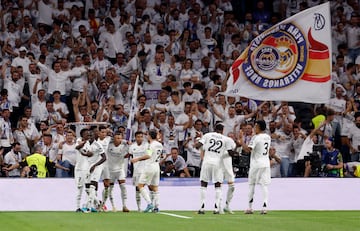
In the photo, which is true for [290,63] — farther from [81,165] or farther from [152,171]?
[81,165]

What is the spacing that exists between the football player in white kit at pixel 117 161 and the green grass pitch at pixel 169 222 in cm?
209

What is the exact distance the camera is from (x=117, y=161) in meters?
26.0

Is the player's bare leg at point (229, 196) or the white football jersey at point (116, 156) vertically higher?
the white football jersey at point (116, 156)

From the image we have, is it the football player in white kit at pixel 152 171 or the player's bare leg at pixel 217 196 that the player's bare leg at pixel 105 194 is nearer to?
the football player in white kit at pixel 152 171

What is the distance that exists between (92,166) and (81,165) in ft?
1.89

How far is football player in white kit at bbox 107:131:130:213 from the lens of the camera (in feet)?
85.5

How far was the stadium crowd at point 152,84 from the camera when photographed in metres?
29.3

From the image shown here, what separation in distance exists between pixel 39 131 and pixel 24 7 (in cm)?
579

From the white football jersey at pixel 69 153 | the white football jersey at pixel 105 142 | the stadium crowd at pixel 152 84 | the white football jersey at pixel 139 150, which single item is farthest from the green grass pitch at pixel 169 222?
the stadium crowd at pixel 152 84

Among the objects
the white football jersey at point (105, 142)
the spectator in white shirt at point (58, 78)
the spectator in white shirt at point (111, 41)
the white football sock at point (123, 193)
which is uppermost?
the spectator in white shirt at point (111, 41)

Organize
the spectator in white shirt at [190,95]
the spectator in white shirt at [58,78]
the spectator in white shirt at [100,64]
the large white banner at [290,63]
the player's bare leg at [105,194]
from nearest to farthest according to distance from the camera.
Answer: the player's bare leg at [105,194], the large white banner at [290,63], the spectator in white shirt at [58,78], the spectator in white shirt at [190,95], the spectator in white shirt at [100,64]

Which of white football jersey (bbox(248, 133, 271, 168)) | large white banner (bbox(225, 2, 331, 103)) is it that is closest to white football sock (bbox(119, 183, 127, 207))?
white football jersey (bbox(248, 133, 271, 168))

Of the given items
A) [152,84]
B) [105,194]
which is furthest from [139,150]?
[152,84]

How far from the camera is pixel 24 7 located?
33.6 metres
